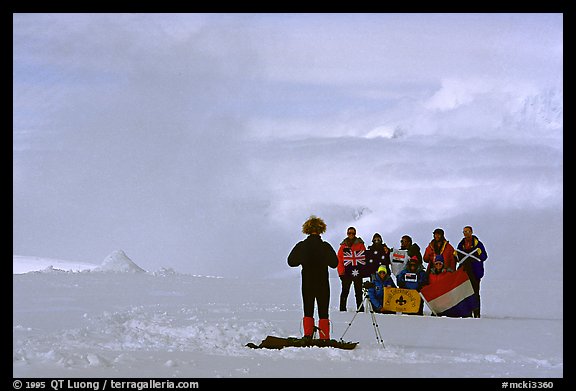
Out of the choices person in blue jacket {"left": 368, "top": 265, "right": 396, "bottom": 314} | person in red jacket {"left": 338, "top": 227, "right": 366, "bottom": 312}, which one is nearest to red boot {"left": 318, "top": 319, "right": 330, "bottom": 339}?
person in red jacket {"left": 338, "top": 227, "right": 366, "bottom": 312}

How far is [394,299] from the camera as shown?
1936cm

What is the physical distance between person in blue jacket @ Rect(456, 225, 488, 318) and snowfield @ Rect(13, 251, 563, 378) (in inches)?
41.6

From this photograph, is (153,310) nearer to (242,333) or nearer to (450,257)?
(242,333)

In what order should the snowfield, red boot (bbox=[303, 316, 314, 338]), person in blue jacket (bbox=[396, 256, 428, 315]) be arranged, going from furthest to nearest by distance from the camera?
person in blue jacket (bbox=[396, 256, 428, 315]) < red boot (bbox=[303, 316, 314, 338]) < the snowfield

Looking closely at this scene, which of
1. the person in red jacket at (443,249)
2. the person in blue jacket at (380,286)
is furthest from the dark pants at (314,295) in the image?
the person in red jacket at (443,249)

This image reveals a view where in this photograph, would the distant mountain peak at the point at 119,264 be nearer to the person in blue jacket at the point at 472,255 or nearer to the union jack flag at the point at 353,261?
the union jack flag at the point at 353,261

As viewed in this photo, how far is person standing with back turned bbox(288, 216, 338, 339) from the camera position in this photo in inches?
518

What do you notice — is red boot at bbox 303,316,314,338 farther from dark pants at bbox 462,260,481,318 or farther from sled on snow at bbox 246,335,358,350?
dark pants at bbox 462,260,481,318

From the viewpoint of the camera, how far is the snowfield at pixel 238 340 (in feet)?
35.6

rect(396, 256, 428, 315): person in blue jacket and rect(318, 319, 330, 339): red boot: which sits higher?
rect(396, 256, 428, 315): person in blue jacket

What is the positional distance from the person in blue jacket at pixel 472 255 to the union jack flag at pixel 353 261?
2.33 m

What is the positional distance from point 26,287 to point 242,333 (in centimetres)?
1326

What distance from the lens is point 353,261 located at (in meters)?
18.8
